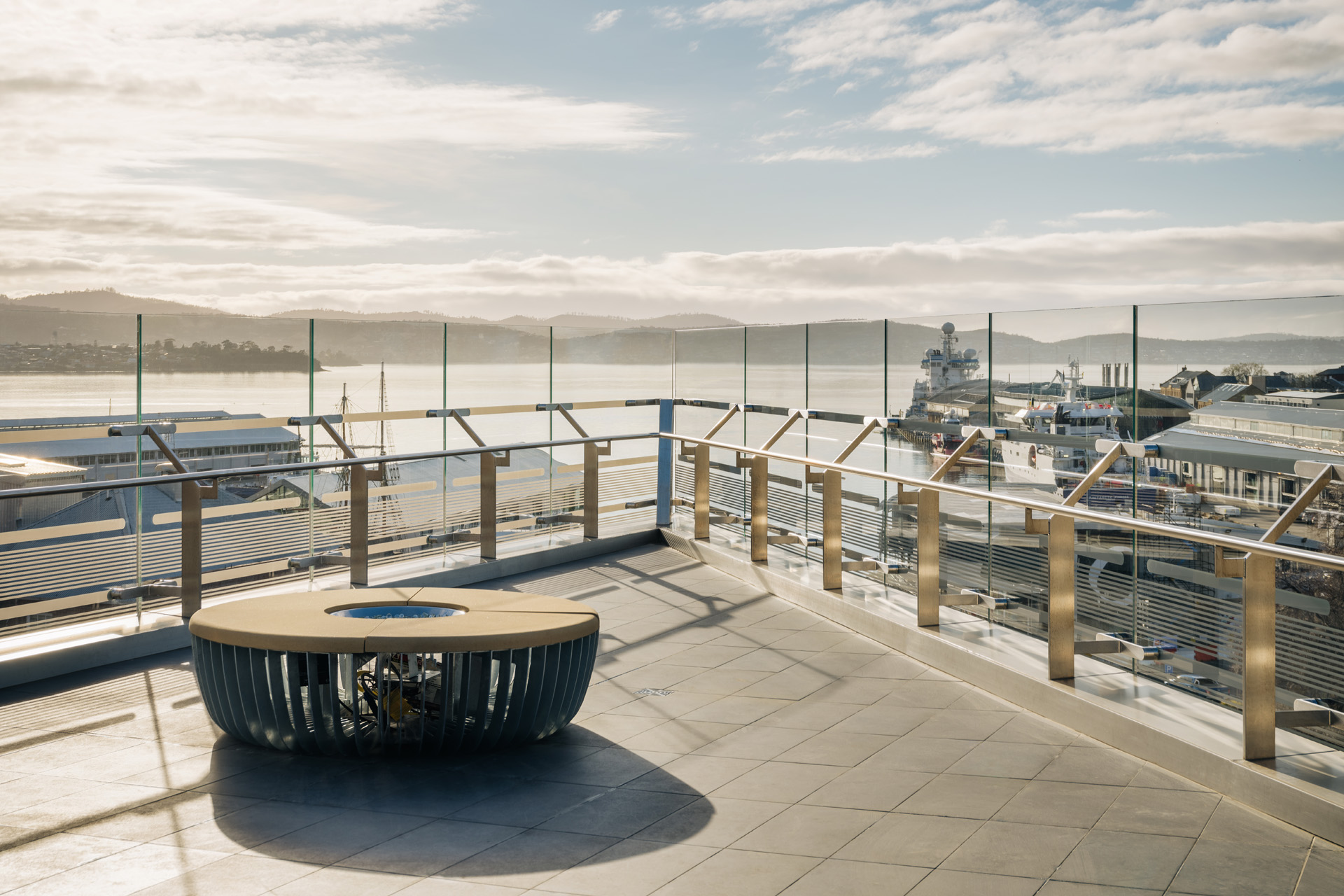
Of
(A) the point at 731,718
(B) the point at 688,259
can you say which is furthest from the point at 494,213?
(A) the point at 731,718

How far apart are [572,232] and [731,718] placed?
1574 inches

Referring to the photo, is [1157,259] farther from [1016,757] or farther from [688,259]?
[1016,757]

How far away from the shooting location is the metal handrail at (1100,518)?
3.35m

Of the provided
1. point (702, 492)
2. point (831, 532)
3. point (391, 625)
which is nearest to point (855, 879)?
point (391, 625)

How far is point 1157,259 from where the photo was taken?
139 ft

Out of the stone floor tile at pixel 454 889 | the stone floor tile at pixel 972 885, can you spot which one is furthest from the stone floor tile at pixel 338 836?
the stone floor tile at pixel 972 885

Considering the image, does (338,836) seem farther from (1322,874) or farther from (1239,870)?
(1322,874)

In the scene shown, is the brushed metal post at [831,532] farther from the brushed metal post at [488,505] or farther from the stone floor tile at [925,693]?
the brushed metal post at [488,505]

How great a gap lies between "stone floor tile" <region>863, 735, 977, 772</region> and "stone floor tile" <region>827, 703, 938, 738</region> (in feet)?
0.40

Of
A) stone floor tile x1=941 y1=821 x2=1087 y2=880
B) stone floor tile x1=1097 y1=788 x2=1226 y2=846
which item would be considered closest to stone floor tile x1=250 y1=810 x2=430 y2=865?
stone floor tile x1=941 y1=821 x2=1087 y2=880

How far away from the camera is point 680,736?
13.7ft

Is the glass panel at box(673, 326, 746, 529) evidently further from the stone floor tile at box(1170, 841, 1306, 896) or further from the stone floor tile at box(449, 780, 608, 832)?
the stone floor tile at box(1170, 841, 1306, 896)

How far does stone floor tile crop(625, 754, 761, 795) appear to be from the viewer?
363cm

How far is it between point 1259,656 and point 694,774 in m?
2.03
